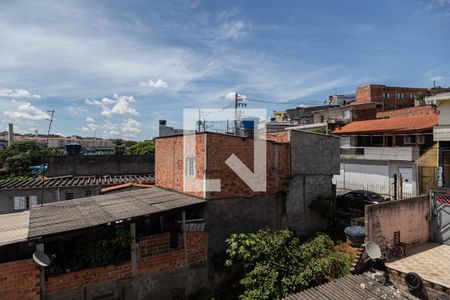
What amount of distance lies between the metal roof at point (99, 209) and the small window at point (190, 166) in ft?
3.07

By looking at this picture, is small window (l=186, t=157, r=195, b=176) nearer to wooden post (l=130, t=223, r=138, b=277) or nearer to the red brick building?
wooden post (l=130, t=223, r=138, b=277)

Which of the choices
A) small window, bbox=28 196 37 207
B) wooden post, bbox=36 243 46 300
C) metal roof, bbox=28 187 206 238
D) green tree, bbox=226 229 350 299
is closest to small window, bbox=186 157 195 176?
metal roof, bbox=28 187 206 238

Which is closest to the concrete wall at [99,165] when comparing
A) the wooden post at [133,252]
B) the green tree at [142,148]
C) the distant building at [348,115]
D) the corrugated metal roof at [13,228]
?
the corrugated metal roof at [13,228]

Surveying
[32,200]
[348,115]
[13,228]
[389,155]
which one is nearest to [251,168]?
[13,228]

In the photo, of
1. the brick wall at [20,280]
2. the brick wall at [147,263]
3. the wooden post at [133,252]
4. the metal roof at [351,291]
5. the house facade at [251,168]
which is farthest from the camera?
the house facade at [251,168]

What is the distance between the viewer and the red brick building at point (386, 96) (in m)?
43.9

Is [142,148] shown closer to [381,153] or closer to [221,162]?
[381,153]

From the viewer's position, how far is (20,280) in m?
7.18

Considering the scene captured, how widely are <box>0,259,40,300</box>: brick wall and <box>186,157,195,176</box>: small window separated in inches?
229

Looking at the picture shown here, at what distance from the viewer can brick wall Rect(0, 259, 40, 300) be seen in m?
7.02

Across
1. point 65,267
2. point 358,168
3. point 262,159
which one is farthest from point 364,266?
point 358,168

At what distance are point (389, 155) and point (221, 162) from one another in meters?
16.9

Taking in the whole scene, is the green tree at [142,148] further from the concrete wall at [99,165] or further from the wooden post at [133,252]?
the wooden post at [133,252]

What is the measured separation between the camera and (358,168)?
81.1ft
